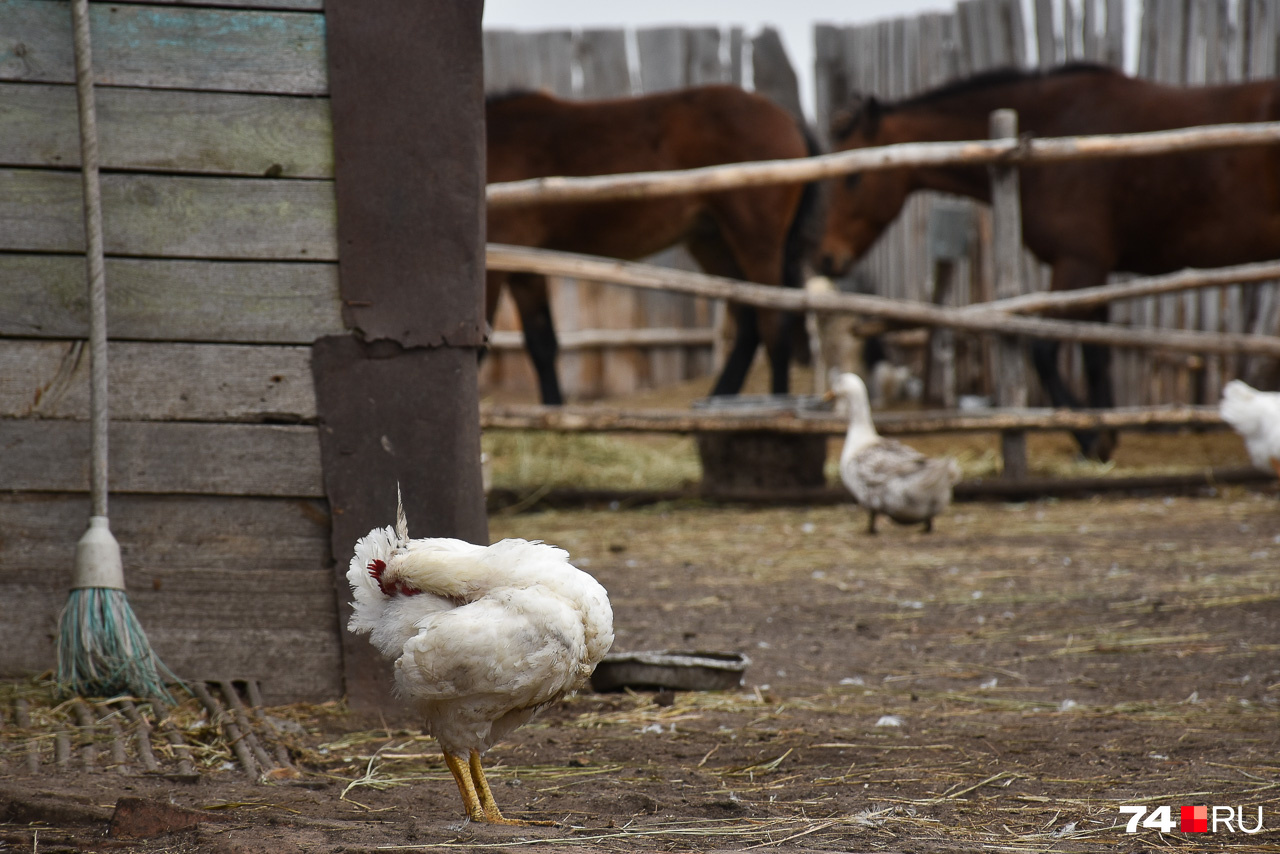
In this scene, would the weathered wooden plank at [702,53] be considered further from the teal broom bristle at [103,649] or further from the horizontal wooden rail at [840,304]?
the teal broom bristle at [103,649]

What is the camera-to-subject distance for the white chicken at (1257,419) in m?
5.45

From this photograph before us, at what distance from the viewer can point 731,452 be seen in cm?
669

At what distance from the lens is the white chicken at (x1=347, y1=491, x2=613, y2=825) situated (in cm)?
212

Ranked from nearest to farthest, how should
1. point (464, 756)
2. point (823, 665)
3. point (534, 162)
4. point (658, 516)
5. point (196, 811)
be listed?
point (196, 811) → point (464, 756) → point (823, 665) → point (658, 516) → point (534, 162)

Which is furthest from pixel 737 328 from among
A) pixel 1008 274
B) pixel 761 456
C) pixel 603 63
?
pixel 603 63

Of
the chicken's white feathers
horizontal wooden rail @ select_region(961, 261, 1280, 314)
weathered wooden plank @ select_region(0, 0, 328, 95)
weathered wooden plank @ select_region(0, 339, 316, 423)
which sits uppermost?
weathered wooden plank @ select_region(0, 0, 328, 95)

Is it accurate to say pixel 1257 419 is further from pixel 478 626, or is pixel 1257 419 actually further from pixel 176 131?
pixel 176 131

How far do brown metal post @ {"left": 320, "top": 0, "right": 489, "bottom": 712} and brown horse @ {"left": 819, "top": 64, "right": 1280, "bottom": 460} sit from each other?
4.87 m

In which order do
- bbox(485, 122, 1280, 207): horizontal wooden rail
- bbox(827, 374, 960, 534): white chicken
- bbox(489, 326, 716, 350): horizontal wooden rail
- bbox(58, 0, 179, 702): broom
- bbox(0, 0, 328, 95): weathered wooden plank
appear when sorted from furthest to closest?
1. bbox(489, 326, 716, 350): horizontal wooden rail
2. bbox(485, 122, 1280, 207): horizontal wooden rail
3. bbox(827, 374, 960, 534): white chicken
4. bbox(0, 0, 328, 95): weathered wooden plank
5. bbox(58, 0, 179, 702): broom

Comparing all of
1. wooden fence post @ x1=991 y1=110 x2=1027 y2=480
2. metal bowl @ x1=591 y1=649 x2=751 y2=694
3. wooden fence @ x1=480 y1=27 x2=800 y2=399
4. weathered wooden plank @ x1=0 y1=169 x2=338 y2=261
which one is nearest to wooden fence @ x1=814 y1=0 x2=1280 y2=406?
wooden fence @ x1=480 y1=27 x2=800 y2=399

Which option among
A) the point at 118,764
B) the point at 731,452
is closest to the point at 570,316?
the point at 731,452

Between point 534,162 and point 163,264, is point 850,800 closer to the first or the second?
point 163,264

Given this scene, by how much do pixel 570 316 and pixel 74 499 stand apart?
830 centimetres

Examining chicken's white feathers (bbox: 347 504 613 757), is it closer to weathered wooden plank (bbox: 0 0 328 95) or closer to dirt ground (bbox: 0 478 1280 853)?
dirt ground (bbox: 0 478 1280 853)
